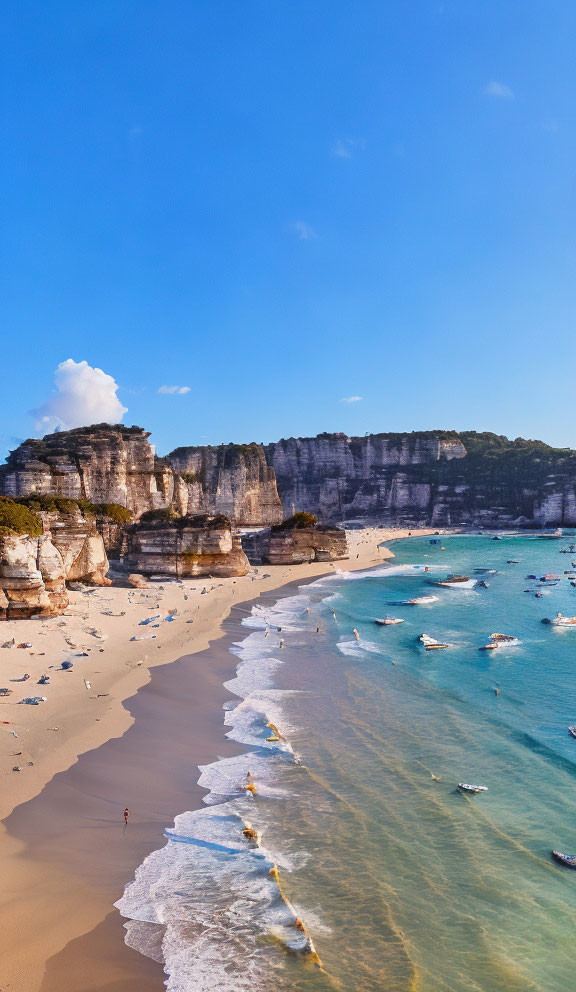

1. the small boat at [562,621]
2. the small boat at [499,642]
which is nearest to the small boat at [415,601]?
the small boat at [562,621]

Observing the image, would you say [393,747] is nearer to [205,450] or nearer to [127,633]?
[127,633]

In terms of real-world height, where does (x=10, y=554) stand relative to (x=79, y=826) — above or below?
above

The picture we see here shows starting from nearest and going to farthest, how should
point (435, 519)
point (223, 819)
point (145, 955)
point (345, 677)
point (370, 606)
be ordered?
point (145, 955)
point (223, 819)
point (345, 677)
point (370, 606)
point (435, 519)

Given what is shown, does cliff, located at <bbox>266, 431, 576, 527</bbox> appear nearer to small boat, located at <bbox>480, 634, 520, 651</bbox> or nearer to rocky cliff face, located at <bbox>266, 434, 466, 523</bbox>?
rocky cliff face, located at <bbox>266, 434, 466, 523</bbox>

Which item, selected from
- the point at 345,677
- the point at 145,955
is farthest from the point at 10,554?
the point at 145,955

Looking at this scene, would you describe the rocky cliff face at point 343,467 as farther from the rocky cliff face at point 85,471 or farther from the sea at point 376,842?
the sea at point 376,842

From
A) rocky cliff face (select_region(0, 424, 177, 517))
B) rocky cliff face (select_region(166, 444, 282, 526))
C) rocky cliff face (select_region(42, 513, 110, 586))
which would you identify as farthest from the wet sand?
rocky cliff face (select_region(166, 444, 282, 526))
